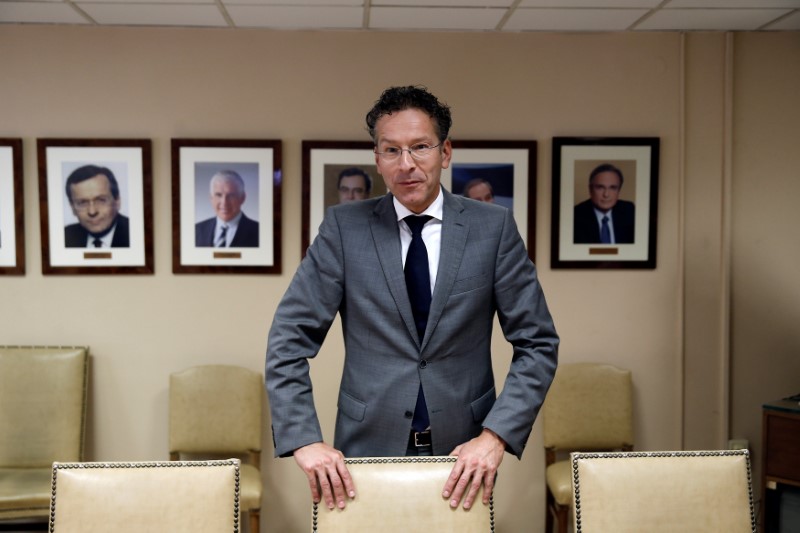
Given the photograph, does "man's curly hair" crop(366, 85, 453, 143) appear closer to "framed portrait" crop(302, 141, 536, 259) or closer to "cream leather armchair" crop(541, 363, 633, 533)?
"framed portrait" crop(302, 141, 536, 259)

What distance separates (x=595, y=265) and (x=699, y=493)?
205cm

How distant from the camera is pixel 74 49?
3297mm

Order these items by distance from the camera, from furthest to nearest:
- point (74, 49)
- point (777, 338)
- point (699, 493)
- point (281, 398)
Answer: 1. point (777, 338)
2. point (74, 49)
3. point (281, 398)
4. point (699, 493)

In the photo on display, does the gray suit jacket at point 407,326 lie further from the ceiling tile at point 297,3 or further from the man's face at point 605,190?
the man's face at point 605,190

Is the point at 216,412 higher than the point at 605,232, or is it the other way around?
the point at 605,232

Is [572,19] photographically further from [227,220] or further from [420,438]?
[420,438]

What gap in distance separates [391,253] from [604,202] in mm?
2027

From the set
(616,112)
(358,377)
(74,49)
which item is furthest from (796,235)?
(74,49)

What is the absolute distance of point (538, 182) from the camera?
3.44 m

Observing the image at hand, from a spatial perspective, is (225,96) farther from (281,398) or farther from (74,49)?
(281,398)

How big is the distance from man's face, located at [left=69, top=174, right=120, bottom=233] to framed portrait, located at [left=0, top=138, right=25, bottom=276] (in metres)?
0.26

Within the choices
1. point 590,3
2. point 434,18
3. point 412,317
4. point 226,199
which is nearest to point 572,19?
point 590,3

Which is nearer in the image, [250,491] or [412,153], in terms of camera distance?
[412,153]

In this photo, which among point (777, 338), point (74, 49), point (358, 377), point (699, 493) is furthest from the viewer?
point (777, 338)
